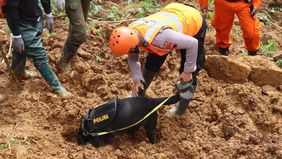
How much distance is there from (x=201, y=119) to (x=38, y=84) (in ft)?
6.26

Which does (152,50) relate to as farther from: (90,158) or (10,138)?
(10,138)

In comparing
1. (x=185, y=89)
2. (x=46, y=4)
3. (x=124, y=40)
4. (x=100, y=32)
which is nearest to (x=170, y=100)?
(x=185, y=89)

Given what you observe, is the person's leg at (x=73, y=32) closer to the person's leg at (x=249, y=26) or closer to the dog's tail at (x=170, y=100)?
the dog's tail at (x=170, y=100)

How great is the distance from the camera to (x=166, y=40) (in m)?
3.89

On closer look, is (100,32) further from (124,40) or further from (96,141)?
(124,40)

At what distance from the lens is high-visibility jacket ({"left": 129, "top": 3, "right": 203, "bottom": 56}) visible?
392cm

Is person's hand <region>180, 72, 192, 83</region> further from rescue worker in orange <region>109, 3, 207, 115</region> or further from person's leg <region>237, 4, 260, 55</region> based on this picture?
person's leg <region>237, 4, 260, 55</region>

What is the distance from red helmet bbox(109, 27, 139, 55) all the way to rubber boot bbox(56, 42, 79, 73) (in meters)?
1.40

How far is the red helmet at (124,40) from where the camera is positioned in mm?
3832

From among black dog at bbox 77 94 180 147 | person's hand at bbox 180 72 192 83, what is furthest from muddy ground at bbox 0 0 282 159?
person's hand at bbox 180 72 192 83

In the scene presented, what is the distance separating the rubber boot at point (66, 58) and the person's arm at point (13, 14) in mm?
974

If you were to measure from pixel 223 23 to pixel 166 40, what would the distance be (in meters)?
1.99

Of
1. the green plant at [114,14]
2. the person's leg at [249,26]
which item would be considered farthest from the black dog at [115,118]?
the green plant at [114,14]

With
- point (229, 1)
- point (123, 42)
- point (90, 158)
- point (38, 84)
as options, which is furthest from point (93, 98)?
point (229, 1)
